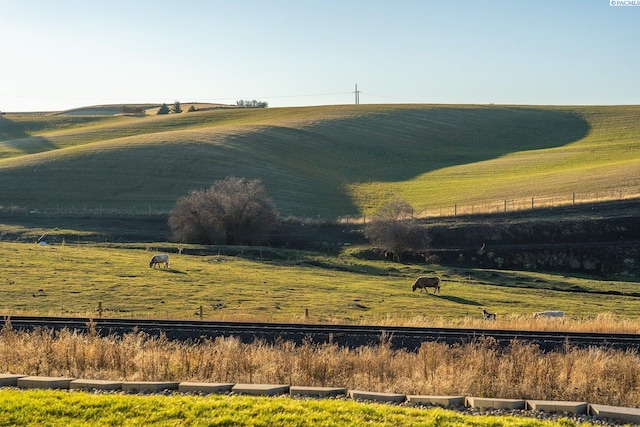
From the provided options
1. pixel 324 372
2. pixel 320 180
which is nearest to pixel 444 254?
pixel 320 180

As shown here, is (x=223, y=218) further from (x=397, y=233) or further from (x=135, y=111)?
(x=135, y=111)

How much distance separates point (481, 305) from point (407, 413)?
26.5m

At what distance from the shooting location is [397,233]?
193ft

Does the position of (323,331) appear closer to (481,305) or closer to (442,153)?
(481,305)

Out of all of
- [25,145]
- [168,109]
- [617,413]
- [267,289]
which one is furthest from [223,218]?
[168,109]

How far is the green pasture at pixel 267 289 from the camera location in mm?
33438

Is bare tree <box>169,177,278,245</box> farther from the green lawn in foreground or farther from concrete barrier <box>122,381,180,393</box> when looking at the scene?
the green lawn in foreground

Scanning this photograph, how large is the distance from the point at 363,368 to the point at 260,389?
3300mm

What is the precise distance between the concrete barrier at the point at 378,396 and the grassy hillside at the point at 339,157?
62.0 meters

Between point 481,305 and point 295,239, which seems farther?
point 295,239

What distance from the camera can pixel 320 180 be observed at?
94000mm

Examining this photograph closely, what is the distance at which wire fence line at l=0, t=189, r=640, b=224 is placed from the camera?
6925cm

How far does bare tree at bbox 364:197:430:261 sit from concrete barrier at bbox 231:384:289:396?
44.6 m

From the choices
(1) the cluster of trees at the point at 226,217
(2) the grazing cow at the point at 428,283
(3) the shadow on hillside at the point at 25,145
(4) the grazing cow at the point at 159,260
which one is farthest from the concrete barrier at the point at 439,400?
(3) the shadow on hillside at the point at 25,145
